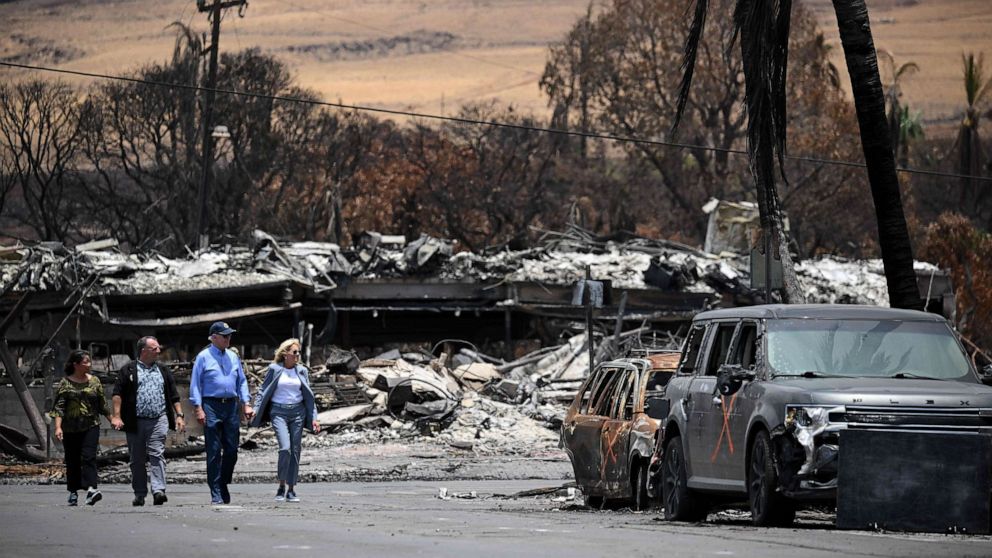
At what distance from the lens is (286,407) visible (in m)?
17.5

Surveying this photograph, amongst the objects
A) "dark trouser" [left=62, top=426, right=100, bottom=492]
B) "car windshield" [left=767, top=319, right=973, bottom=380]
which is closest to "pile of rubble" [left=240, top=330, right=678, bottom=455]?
"dark trouser" [left=62, top=426, right=100, bottom=492]

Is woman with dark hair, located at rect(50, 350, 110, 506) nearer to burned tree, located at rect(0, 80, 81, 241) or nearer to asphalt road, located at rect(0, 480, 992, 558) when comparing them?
asphalt road, located at rect(0, 480, 992, 558)

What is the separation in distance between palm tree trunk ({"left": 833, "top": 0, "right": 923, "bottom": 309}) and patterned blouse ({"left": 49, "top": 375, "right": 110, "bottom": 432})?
894 cm

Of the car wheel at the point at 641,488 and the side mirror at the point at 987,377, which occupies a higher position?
the side mirror at the point at 987,377

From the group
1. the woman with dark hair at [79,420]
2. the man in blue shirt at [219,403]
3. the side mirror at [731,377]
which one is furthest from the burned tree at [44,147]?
the side mirror at [731,377]

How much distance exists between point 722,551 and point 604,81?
5852cm

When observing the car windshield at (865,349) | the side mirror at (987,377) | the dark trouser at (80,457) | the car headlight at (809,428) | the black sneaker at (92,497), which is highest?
the car windshield at (865,349)

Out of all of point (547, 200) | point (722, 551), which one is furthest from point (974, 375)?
point (547, 200)

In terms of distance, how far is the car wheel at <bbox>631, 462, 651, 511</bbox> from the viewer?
54.6ft

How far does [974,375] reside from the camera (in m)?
13.5

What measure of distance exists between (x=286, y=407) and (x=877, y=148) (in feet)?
24.4

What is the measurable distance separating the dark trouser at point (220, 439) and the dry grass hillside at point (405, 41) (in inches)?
4995

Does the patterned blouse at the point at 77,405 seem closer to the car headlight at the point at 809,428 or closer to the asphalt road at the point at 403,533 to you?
the asphalt road at the point at 403,533

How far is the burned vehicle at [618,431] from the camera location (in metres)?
16.8
